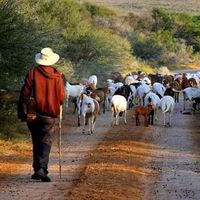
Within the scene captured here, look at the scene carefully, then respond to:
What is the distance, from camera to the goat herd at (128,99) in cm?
2145

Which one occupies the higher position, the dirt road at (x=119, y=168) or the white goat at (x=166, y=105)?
the white goat at (x=166, y=105)

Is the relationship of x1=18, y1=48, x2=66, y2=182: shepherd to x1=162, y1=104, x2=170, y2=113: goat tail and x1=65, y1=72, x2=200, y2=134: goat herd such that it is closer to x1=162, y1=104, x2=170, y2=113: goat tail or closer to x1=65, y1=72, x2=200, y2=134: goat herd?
x1=65, y1=72, x2=200, y2=134: goat herd

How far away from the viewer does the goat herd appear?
21453 mm

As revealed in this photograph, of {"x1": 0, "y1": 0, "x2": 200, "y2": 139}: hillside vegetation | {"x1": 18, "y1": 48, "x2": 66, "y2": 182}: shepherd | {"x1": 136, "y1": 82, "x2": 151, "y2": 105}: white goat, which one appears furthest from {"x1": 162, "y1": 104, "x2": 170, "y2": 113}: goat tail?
{"x1": 18, "y1": 48, "x2": 66, "y2": 182}: shepherd

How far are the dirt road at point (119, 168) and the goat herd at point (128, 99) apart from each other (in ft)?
2.70

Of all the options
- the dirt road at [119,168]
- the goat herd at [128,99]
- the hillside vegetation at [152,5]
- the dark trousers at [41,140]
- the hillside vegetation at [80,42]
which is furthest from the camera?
the hillside vegetation at [152,5]

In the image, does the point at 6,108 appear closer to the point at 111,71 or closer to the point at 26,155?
the point at 26,155

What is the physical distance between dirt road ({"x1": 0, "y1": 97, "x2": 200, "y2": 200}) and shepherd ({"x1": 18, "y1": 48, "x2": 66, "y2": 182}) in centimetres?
47

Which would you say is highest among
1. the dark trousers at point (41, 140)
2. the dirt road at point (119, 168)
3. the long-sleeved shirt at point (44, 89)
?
the long-sleeved shirt at point (44, 89)

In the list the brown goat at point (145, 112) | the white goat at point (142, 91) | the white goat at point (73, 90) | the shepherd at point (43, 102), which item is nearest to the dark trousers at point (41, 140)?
the shepherd at point (43, 102)

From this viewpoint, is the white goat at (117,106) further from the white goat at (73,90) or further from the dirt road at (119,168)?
the white goat at (73,90)

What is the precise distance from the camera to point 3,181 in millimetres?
12125

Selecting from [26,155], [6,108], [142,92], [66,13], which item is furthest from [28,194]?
[66,13]

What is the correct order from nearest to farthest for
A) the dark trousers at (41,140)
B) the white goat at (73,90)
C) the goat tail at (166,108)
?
the dark trousers at (41,140) → the goat tail at (166,108) → the white goat at (73,90)
